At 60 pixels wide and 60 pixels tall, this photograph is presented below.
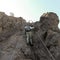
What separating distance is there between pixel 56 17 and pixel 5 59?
261 inches

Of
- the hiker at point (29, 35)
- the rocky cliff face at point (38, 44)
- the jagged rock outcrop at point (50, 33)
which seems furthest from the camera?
the hiker at point (29, 35)

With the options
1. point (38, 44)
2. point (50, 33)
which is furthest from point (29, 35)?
point (50, 33)

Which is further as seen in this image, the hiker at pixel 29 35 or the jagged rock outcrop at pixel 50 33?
the hiker at pixel 29 35

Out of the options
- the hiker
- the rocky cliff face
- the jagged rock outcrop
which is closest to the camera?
the jagged rock outcrop

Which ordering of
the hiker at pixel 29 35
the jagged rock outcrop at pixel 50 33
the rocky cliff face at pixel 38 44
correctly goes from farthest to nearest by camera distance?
the hiker at pixel 29 35, the rocky cliff face at pixel 38 44, the jagged rock outcrop at pixel 50 33

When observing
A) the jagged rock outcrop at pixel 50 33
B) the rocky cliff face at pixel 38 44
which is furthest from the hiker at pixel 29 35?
the jagged rock outcrop at pixel 50 33

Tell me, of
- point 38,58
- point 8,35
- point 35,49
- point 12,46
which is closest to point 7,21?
point 8,35

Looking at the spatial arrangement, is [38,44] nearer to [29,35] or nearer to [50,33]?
[50,33]

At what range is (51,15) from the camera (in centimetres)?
1656

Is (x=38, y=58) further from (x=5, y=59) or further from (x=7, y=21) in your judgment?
(x=7, y=21)

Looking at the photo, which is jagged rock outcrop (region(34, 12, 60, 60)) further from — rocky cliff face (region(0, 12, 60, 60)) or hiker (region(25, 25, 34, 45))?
hiker (region(25, 25, 34, 45))

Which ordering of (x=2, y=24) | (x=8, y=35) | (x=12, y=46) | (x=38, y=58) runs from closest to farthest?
(x=38, y=58) < (x=12, y=46) < (x=8, y=35) < (x=2, y=24)

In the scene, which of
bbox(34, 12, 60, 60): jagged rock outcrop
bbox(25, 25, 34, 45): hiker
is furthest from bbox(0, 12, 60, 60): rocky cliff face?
bbox(25, 25, 34, 45): hiker

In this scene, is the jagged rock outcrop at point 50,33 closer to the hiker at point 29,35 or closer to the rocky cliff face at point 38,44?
the rocky cliff face at point 38,44
